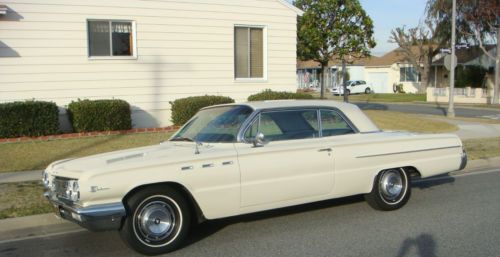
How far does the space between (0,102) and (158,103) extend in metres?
4.14

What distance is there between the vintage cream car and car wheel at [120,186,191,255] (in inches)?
0.4

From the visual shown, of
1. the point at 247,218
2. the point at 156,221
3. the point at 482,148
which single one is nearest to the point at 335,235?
the point at 247,218

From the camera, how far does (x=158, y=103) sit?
1562cm

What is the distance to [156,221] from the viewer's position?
18.4 feet

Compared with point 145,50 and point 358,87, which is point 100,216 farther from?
point 358,87

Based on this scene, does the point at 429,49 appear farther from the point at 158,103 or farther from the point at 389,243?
the point at 389,243

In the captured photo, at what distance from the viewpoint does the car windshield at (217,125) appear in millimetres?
6396

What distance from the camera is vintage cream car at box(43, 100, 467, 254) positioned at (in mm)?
5422

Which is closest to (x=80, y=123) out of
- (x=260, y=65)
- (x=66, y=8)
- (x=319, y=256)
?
(x=66, y=8)

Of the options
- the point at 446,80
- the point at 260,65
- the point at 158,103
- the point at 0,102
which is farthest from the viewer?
the point at 446,80

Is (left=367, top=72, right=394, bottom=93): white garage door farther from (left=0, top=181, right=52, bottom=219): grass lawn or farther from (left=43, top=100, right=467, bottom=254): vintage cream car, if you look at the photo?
(left=0, top=181, right=52, bottom=219): grass lawn

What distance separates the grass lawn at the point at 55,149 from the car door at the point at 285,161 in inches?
228

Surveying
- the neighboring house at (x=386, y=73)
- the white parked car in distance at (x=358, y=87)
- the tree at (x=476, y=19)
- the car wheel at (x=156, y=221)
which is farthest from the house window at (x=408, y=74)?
the car wheel at (x=156, y=221)

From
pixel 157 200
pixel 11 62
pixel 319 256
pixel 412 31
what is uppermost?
pixel 412 31
